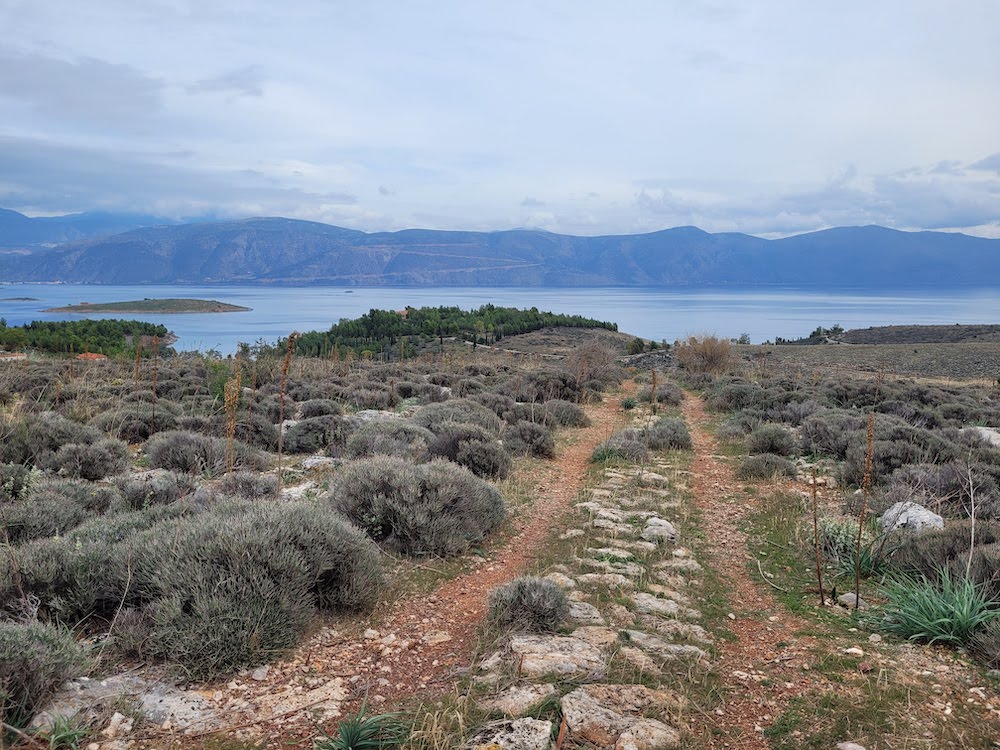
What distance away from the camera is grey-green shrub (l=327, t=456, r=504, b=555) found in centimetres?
532

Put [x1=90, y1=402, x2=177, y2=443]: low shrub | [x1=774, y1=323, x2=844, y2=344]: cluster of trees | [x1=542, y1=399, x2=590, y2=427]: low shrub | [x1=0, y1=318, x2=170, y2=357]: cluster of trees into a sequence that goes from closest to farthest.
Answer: [x1=90, y1=402, x2=177, y2=443]: low shrub → [x1=542, y1=399, x2=590, y2=427]: low shrub → [x1=0, y1=318, x2=170, y2=357]: cluster of trees → [x1=774, y1=323, x2=844, y2=344]: cluster of trees

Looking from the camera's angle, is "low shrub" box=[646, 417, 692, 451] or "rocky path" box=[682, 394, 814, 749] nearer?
"rocky path" box=[682, 394, 814, 749]

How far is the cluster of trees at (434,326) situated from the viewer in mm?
40812

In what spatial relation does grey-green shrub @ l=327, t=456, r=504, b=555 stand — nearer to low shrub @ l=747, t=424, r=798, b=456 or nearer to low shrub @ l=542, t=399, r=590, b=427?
low shrub @ l=747, t=424, r=798, b=456

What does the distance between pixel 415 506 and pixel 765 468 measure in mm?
5346

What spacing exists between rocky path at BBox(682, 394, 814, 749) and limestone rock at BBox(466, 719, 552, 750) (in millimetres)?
783

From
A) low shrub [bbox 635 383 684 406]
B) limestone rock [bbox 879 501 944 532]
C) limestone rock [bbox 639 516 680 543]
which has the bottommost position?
low shrub [bbox 635 383 684 406]

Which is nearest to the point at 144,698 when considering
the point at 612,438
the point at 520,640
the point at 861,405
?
the point at 520,640

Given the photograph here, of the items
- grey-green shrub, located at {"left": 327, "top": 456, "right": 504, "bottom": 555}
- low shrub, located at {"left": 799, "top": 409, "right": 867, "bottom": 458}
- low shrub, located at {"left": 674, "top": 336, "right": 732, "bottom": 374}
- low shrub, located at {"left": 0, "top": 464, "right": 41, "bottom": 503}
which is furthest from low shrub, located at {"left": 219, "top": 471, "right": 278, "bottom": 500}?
low shrub, located at {"left": 674, "top": 336, "right": 732, "bottom": 374}

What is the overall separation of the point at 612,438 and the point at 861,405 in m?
8.44

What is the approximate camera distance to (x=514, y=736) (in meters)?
2.63

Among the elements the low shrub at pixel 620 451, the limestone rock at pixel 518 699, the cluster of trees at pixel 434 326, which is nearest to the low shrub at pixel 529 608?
the limestone rock at pixel 518 699

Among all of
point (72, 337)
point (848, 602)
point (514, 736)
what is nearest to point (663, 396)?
point (848, 602)

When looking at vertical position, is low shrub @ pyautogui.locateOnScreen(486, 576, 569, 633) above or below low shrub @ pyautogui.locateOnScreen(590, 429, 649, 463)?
above
